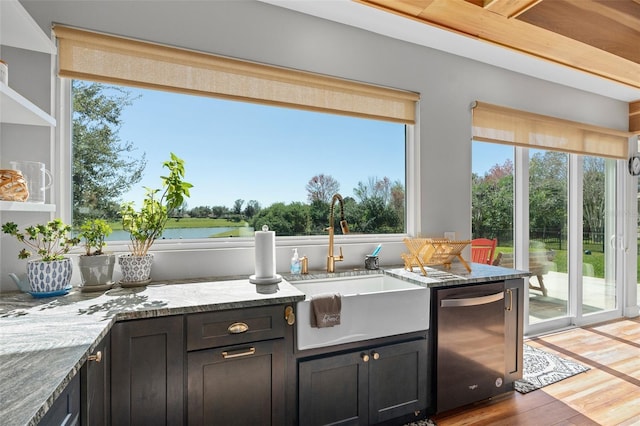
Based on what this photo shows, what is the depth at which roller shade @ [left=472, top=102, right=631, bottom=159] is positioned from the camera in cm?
298

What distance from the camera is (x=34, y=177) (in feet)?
5.17

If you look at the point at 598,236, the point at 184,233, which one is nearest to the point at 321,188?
the point at 184,233

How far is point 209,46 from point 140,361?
179 cm

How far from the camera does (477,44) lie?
2.68 metres

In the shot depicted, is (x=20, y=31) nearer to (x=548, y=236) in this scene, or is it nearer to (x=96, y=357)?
(x=96, y=357)

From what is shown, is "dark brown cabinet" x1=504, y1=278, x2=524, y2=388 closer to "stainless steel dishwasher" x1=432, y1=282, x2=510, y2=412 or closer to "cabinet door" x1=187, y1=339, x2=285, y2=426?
"stainless steel dishwasher" x1=432, y1=282, x2=510, y2=412

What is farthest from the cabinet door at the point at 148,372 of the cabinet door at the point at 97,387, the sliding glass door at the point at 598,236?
the sliding glass door at the point at 598,236

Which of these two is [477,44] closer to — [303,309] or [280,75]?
[280,75]

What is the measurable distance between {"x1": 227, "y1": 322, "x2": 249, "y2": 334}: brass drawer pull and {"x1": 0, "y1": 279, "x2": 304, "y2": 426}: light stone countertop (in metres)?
0.08

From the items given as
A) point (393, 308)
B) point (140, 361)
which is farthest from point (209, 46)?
point (393, 308)

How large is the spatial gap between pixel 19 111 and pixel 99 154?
0.49 meters

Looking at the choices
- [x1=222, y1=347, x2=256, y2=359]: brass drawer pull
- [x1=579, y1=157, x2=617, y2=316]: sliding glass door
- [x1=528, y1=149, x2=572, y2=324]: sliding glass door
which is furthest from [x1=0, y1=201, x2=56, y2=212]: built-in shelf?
[x1=579, y1=157, x2=617, y2=316]: sliding glass door

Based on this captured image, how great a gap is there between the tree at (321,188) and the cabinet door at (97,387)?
1.57 m

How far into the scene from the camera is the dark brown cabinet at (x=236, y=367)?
145 cm
